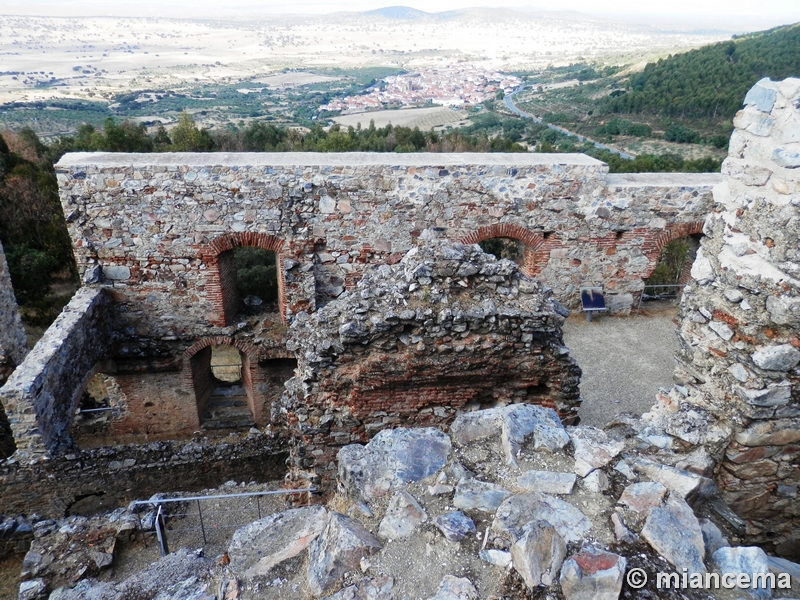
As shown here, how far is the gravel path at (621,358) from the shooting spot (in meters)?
7.49

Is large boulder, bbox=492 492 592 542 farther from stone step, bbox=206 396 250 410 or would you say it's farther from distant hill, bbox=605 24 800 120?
distant hill, bbox=605 24 800 120

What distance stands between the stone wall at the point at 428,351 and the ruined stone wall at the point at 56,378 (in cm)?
347

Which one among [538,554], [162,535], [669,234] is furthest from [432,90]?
[538,554]

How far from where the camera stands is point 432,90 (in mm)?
64062

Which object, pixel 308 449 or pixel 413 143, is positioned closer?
pixel 308 449

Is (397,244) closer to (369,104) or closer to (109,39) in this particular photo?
(369,104)

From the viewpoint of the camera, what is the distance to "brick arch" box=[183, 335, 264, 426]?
8883 millimetres

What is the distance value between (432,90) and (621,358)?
2422 inches

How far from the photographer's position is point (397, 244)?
8.38 metres

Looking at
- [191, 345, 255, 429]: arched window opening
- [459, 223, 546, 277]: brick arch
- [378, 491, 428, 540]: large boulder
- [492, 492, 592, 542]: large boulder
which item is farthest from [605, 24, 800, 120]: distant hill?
[378, 491, 428, 540]: large boulder

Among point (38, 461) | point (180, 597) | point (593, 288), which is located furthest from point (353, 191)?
point (180, 597)

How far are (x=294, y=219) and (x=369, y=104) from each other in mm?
48502

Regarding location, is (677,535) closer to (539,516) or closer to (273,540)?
(539,516)

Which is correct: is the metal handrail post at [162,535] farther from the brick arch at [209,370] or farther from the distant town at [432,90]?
the distant town at [432,90]
